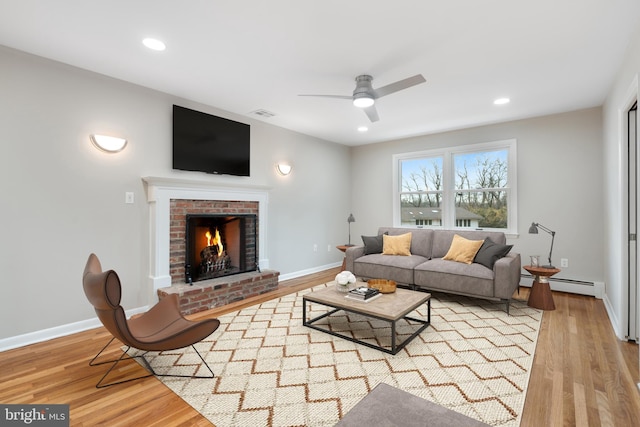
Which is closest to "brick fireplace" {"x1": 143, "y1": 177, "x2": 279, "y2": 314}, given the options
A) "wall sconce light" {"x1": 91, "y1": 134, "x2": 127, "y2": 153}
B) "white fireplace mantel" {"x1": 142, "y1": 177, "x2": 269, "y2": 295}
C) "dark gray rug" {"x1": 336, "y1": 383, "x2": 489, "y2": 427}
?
"white fireplace mantel" {"x1": 142, "y1": 177, "x2": 269, "y2": 295}

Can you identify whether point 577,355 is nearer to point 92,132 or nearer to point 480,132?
point 480,132

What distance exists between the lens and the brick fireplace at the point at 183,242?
3.58 metres

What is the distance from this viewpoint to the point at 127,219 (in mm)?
3422

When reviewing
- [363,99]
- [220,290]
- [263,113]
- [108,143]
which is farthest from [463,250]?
[108,143]

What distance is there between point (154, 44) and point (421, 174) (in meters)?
4.59

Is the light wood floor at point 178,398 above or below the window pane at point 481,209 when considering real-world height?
below

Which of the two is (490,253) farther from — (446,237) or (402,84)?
(402,84)

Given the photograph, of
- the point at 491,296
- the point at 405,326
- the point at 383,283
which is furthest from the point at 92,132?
the point at 491,296

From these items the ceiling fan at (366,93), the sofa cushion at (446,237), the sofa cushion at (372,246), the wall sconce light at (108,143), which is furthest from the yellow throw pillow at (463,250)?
the wall sconce light at (108,143)

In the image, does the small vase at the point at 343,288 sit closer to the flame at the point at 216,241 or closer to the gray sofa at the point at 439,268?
the gray sofa at the point at 439,268

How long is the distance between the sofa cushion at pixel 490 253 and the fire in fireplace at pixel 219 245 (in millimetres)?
3085

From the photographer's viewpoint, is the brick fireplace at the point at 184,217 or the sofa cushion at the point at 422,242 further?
the sofa cushion at the point at 422,242

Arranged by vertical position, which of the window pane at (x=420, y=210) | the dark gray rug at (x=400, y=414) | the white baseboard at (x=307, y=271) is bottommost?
the white baseboard at (x=307, y=271)

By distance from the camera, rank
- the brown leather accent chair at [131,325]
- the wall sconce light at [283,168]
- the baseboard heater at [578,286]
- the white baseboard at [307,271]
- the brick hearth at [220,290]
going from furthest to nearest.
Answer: the white baseboard at [307,271], the wall sconce light at [283,168], the baseboard heater at [578,286], the brick hearth at [220,290], the brown leather accent chair at [131,325]
